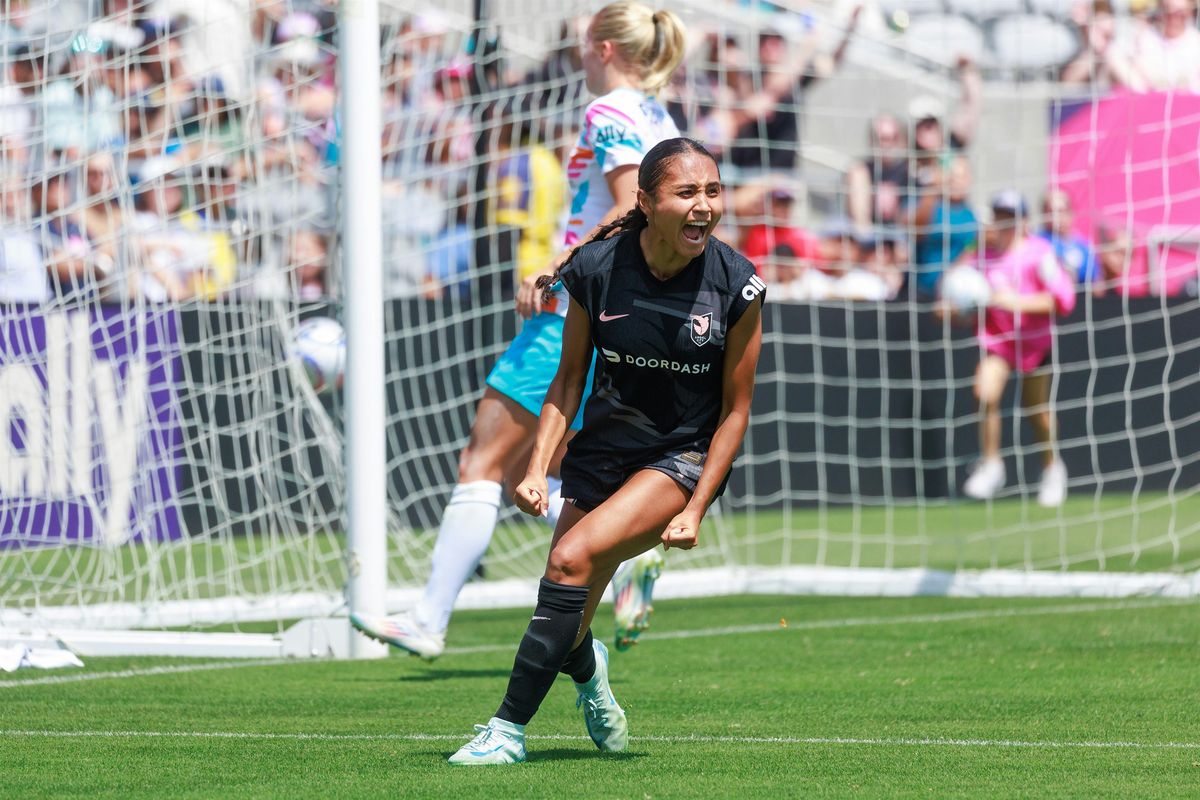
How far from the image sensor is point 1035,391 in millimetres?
13492

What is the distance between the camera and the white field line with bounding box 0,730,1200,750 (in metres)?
4.80

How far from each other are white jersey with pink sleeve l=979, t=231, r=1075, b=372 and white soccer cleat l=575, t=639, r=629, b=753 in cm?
852

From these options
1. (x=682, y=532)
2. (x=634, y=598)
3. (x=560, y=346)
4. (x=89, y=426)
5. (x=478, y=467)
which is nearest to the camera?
(x=682, y=532)

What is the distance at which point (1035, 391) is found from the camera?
13492 millimetres

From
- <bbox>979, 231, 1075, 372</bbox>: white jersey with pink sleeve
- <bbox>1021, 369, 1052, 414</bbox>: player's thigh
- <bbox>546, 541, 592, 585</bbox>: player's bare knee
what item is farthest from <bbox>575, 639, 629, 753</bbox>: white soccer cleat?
<bbox>1021, 369, 1052, 414</bbox>: player's thigh

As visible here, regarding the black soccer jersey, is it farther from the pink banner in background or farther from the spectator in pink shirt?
the spectator in pink shirt

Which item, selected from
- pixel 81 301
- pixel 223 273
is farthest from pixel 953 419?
pixel 81 301

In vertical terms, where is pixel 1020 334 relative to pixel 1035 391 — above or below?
above

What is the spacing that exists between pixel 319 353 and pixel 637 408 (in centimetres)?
371

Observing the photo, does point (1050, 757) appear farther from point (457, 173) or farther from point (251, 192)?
point (457, 173)

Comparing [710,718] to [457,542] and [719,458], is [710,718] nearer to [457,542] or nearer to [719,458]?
[719,458]

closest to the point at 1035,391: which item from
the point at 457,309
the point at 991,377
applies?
the point at 991,377

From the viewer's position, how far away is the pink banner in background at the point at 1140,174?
1038cm

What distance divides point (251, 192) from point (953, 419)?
7.27 m
